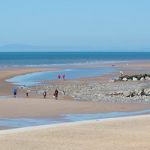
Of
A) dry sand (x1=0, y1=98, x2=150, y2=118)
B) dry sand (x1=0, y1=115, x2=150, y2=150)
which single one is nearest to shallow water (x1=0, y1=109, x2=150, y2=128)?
dry sand (x1=0, y1=98, x2=150, y2=118)

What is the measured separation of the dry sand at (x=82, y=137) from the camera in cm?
1363

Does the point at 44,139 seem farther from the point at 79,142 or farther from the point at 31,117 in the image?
the point at 31,117

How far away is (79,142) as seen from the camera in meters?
14.3

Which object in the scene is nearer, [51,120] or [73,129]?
[73,129]

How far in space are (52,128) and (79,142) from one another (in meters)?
2.56

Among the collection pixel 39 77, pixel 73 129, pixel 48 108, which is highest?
pixel 73 129

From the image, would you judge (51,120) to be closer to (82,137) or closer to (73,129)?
(73,129)

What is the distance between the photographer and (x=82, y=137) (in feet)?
49.6

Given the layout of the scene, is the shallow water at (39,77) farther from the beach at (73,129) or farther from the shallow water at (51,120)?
the shallow water at (51,120)

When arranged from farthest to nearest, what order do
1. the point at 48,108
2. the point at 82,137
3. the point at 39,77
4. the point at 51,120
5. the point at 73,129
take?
the point at 39,77 < the point at 48,108 < the point at 51,120 < the point at 73,129 < the point at 82,137

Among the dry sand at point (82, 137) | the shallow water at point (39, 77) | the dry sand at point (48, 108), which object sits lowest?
the shallow water at point (39, 77)

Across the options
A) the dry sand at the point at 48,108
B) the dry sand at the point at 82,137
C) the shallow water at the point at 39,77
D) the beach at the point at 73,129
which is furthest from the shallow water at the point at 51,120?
the shallow water at the point at 39,77

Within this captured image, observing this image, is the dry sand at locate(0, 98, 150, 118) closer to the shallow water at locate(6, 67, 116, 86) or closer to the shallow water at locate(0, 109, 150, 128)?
the shallow water at locate(0, 109, 150, 128)

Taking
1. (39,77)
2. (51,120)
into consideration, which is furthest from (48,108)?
(39,77)
